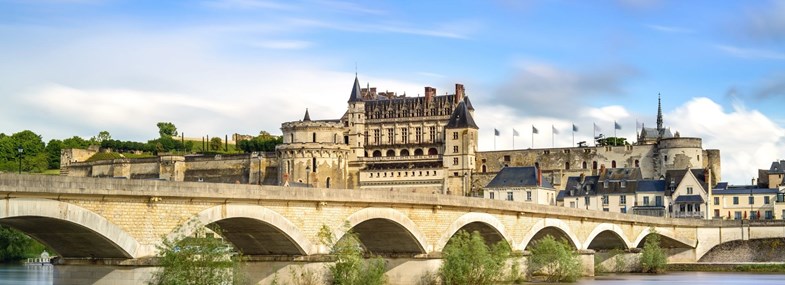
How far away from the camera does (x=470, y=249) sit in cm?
3491

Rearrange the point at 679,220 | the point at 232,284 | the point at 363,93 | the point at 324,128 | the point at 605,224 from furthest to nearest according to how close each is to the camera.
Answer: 1. the point at 363,93
2. the point at 324,128
3. the point at 679,220
4. the point at 605,224
5. the point at 232,284

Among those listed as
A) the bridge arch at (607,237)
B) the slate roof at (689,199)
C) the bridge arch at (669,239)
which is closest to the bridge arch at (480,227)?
the bridge arch at (607,237)

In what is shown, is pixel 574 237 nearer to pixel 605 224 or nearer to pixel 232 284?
pixel 605 224

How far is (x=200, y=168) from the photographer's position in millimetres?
111375

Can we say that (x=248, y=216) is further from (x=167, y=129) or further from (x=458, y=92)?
(x=167, y=129)

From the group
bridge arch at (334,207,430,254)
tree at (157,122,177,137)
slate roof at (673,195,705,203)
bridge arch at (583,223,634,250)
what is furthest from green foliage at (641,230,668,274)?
tree at (157,122,177,137)

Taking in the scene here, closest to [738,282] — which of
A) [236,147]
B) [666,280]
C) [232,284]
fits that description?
[666,280]

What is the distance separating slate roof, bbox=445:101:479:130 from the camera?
354ft

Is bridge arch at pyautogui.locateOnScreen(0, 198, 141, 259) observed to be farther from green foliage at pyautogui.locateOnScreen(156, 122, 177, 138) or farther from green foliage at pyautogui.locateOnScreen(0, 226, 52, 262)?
green foliage at pyautogui.locateOnScreen(156, 122, 177, 138)

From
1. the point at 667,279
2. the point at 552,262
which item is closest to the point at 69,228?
the point at 552,262

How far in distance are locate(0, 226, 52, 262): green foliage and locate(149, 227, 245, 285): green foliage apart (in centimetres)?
4201

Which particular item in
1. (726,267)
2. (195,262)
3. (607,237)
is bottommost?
(726,267)

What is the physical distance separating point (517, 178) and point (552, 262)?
37.3 metres

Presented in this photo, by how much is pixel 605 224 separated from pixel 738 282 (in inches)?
258
